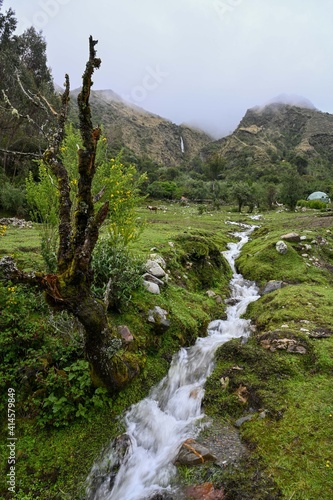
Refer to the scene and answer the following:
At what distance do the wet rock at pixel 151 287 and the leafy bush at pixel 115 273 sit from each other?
39 cm

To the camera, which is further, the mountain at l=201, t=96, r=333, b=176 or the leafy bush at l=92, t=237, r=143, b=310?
the mountain at l=201, t=96, r=333, b=176

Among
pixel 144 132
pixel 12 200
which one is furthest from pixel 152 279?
pixel 144 132

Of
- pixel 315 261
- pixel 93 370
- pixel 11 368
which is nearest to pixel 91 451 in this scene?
pixel 93 370

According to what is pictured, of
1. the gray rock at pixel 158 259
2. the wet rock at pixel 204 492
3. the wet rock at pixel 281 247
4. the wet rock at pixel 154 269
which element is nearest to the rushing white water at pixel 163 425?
the wet rock at pixel 204 492

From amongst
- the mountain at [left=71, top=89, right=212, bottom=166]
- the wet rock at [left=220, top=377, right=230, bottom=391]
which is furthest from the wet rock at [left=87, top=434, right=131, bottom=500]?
the mountain at [left=71, top=89, right=212, bottom=166]

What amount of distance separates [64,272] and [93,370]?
2.31 m

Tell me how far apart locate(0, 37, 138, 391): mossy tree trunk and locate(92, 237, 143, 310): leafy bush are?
2.43 metres

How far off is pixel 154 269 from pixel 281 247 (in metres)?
8.26

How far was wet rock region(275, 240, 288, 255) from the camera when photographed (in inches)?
597

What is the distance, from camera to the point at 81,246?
458cm

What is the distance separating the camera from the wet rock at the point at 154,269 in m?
10.1

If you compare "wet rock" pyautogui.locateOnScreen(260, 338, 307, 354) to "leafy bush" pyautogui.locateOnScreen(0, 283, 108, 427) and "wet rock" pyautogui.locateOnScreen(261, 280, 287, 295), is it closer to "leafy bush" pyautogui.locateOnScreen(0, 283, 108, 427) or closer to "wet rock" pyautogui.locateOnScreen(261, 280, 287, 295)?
"leafy bush" pyautogui.locateOnScreen(0, 283, 108, 427)

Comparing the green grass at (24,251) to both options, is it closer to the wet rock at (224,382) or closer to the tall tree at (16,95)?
the wet rock at (224,382)

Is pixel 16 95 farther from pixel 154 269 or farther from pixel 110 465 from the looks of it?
pixel 110 465
